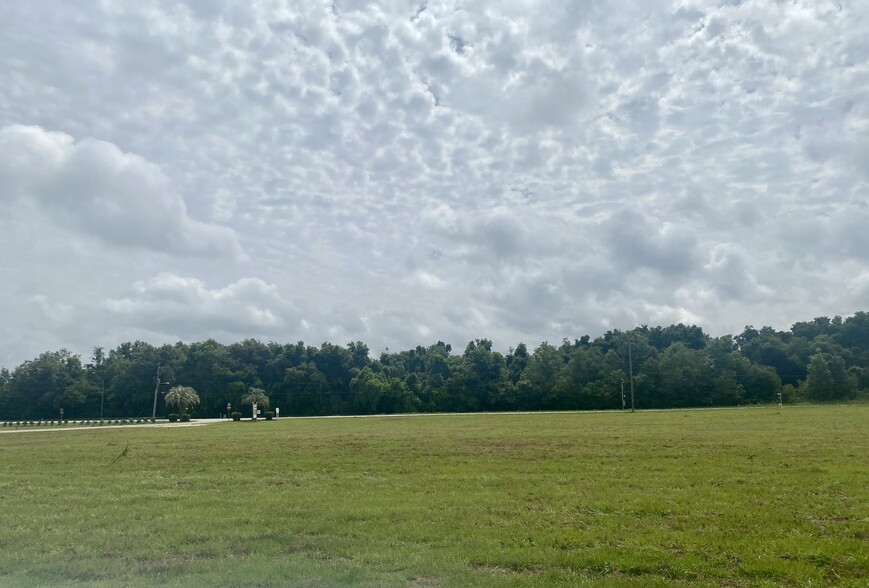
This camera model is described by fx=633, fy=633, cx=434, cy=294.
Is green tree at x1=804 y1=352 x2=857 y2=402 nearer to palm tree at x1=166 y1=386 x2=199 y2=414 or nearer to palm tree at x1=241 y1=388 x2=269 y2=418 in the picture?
palm tree at x1=241 y1=388 x2=269 y2=418

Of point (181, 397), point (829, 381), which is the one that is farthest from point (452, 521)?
point (829, 381)

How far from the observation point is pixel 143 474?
1955 centimetres

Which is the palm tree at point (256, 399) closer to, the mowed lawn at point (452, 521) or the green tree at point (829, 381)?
the mowed lawn at point (452, 521)

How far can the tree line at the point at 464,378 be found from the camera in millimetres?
107125

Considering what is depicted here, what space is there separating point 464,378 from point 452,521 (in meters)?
112

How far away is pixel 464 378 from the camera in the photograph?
12250cm

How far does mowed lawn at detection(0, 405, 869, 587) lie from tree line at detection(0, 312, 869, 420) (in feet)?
300

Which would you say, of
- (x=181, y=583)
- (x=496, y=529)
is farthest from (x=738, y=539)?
(x=181, y=583)

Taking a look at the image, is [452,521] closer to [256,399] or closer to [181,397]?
[181,397]

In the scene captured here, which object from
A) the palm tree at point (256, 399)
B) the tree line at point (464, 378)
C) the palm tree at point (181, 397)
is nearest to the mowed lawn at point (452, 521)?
the palm tree at point (181, 397)

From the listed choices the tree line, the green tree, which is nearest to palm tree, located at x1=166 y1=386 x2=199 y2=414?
the tree line

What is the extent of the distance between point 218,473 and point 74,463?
7.73 m

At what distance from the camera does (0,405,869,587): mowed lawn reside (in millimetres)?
8703

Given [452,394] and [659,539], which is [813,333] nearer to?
[452,394]
